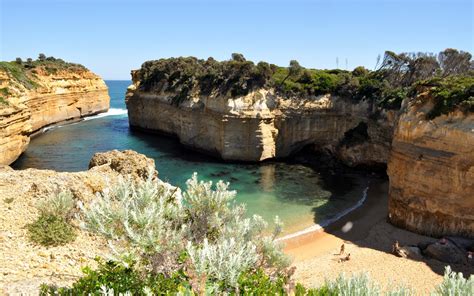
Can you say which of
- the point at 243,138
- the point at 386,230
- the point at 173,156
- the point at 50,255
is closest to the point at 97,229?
the point at 50,255

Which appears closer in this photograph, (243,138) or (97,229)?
(97,229)

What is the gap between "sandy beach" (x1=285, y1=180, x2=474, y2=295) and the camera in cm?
1647

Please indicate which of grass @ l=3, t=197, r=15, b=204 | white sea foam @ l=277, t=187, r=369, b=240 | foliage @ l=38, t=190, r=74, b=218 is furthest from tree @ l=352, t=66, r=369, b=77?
grass @ l=3, t=197, r=15, b=204

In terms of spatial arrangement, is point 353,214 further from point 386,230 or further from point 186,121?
point 186,121

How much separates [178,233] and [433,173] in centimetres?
1736

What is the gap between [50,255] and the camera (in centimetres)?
1044

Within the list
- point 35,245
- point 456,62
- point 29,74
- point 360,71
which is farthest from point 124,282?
point 29,74

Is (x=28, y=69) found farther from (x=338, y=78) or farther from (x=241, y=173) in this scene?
(x=338, y=78)

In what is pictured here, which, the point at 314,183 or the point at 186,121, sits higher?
the point at 186,121

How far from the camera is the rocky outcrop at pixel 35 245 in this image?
905cm

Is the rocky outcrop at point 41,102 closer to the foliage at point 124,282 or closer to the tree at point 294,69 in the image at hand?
the tree at point 294,69

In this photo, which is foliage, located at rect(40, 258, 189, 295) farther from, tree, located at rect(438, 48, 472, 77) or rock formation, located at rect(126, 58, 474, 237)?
tree, located at rect(438, 48, 472, 77)

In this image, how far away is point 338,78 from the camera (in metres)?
39.3

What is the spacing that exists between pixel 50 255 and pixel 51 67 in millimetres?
54827
